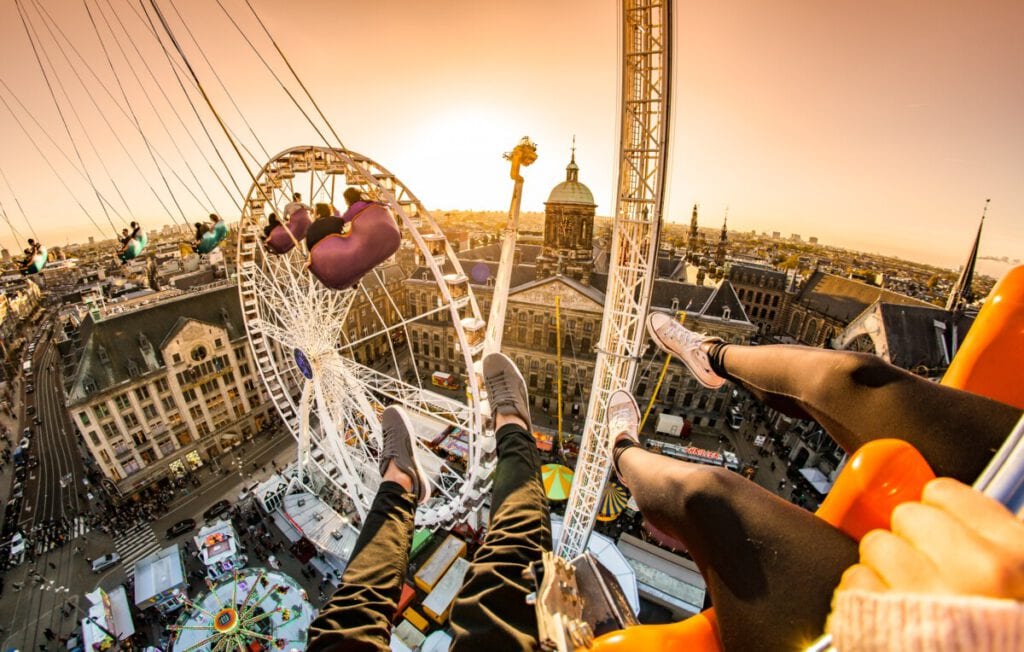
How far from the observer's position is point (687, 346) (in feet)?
25.6

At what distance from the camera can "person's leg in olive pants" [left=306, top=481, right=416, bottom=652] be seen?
152 inches

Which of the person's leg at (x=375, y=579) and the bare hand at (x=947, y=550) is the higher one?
the bare hand at (x=947, y=550)

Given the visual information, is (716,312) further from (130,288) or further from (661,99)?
(130,288)

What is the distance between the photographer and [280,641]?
14.5m

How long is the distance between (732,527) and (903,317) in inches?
1372

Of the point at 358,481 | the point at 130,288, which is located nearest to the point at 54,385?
the point at 130,288

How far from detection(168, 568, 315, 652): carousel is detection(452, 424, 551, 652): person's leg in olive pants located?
48.9 feet

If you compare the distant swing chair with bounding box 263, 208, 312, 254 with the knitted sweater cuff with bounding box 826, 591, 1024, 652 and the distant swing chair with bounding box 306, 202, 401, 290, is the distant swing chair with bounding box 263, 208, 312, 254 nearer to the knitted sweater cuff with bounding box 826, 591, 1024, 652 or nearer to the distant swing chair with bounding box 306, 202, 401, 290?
the distant swing chair with bounding box 306, 202, 401, 290

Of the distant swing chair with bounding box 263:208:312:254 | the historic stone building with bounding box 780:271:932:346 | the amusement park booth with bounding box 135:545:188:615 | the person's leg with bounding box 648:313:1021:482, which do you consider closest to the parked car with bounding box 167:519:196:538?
the amusement park booth with bounding box 135:545:188:615

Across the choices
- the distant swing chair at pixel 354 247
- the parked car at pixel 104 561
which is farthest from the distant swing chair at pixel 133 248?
the parked car at pixel 104 561

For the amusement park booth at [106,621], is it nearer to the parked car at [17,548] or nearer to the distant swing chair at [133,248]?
the parked car at [17,548]

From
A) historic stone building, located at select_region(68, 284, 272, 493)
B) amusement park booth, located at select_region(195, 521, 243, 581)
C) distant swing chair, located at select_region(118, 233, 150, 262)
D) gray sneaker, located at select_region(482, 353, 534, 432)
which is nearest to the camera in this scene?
gray sneaker, located at select_region(482, 353, 534, 432)

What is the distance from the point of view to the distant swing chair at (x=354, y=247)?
7375 mm

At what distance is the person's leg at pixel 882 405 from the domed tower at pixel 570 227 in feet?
112
